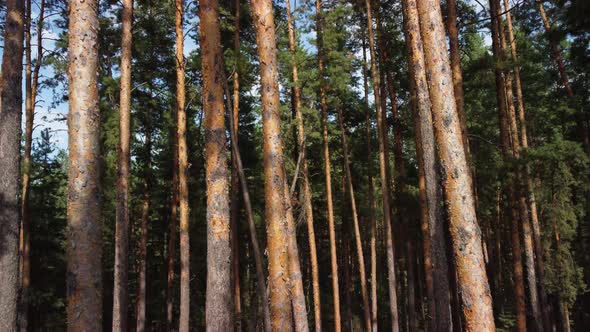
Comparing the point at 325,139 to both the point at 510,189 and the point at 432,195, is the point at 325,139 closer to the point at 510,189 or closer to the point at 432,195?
the point at 510,189

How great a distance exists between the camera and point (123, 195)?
10.7 m

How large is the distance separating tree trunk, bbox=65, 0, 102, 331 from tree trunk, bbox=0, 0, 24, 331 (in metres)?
3.29

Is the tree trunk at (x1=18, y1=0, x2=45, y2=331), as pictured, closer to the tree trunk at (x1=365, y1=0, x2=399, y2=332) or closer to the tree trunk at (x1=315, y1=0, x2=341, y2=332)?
the tree trunk at (x1=315, y1=0, x2=341, y2=332)

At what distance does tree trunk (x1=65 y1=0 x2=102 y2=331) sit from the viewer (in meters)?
4.19

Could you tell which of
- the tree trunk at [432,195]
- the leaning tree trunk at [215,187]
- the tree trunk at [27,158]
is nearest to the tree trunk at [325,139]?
the tree trunk at [432,195]

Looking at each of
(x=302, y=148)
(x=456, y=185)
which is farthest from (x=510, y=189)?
(x=456, y=185)

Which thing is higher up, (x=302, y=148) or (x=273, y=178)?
(x=302, y=148)

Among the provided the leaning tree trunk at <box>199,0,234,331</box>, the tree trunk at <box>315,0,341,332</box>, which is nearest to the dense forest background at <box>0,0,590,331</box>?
the tree trunk at <box>315,0,341,332</box>

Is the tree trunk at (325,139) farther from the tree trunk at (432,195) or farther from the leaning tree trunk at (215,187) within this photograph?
the leaning tree trunk at (215,187)

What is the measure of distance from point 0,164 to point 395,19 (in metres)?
16.4

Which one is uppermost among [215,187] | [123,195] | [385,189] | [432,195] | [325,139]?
[325,139]

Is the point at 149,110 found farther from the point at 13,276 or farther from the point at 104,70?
the point at 13,276

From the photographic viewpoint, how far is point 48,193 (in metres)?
24.6

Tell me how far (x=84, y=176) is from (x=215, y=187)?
275cm
